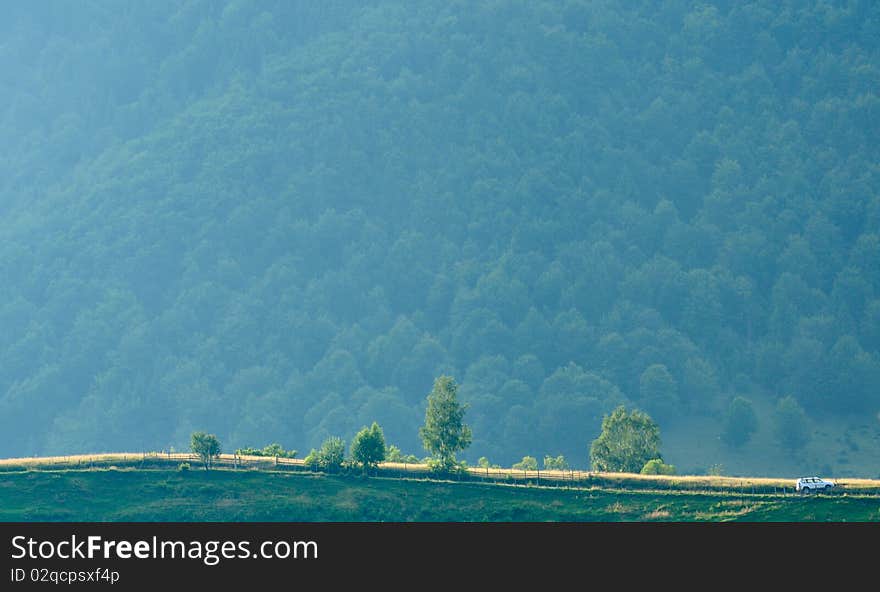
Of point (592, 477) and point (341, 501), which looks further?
point (592, 477)

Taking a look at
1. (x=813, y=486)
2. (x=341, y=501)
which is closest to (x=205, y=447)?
(x=341, y=501)

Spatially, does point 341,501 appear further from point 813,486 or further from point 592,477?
point 813,486

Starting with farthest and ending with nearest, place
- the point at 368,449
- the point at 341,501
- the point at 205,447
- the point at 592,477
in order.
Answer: the point at 205,447 → the point at 368,449 → the point at 592,477 → the point at 341,501

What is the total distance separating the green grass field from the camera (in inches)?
6811

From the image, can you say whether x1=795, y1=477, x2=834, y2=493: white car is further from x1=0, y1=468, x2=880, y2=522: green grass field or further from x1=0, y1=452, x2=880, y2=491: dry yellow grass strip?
x1=0, y1=468, x2=880, y2=522: green grass field

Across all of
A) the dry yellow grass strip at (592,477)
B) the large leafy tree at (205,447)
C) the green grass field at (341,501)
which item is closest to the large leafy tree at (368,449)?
the dry yellow grass strip at (592,477)

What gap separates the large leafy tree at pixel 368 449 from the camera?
7648 inches

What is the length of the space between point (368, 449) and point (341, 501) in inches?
599

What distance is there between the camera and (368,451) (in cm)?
19462

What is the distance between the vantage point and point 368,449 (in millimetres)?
194875

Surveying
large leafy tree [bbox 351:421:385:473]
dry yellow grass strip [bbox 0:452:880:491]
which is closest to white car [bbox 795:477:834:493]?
dry yellow grass strip [bbox 0:452:880:491]

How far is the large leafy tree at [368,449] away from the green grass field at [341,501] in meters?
4.63

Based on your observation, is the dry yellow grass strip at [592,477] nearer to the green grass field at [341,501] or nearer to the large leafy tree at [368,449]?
the large leafy tree at [368,449]
